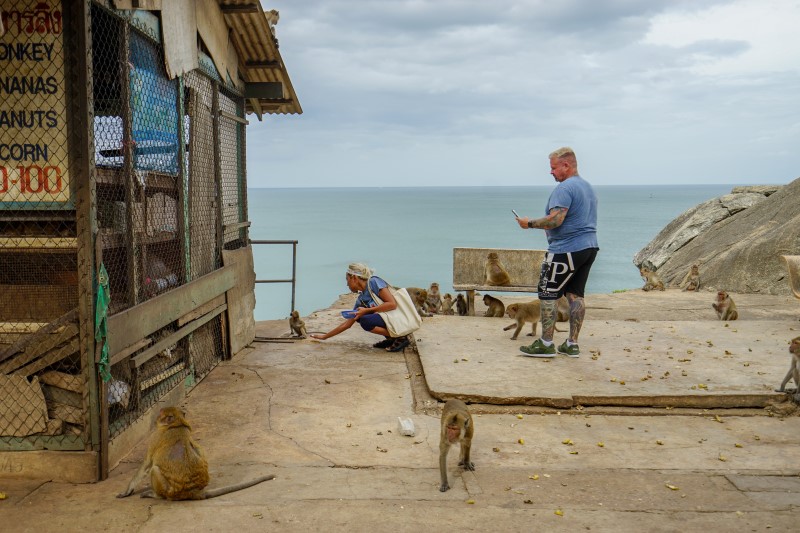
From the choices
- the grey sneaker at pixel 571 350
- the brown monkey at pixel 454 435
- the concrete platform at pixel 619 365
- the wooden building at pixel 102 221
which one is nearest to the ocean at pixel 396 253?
the concrete platform at pixel 619 365

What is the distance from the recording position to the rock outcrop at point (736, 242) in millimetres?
15430

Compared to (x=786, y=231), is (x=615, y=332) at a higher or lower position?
lower

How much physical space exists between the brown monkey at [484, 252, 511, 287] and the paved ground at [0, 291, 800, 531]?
124 inches

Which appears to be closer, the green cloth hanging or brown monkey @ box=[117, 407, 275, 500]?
brown monkey @ box=[117, 407, 275, 500]

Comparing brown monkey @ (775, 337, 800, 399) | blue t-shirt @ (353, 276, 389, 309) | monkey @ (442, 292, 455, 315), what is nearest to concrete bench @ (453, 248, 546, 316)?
monkey @ (442, 292, 455, 315)

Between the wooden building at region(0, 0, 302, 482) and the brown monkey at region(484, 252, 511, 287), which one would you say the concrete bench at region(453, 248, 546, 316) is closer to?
the brown monkey at region(484, 252, 511, 287)

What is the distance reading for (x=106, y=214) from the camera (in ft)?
19.0

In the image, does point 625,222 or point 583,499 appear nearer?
point 583,499

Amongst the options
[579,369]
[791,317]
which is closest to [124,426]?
[579,369]

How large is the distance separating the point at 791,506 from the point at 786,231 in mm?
13104

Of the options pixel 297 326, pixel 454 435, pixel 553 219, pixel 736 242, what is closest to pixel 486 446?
pixel 454 435

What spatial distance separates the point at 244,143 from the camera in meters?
9.56

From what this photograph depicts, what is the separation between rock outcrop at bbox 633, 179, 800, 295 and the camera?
15.4m

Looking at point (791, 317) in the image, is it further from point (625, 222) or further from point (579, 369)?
point (625, 222)
